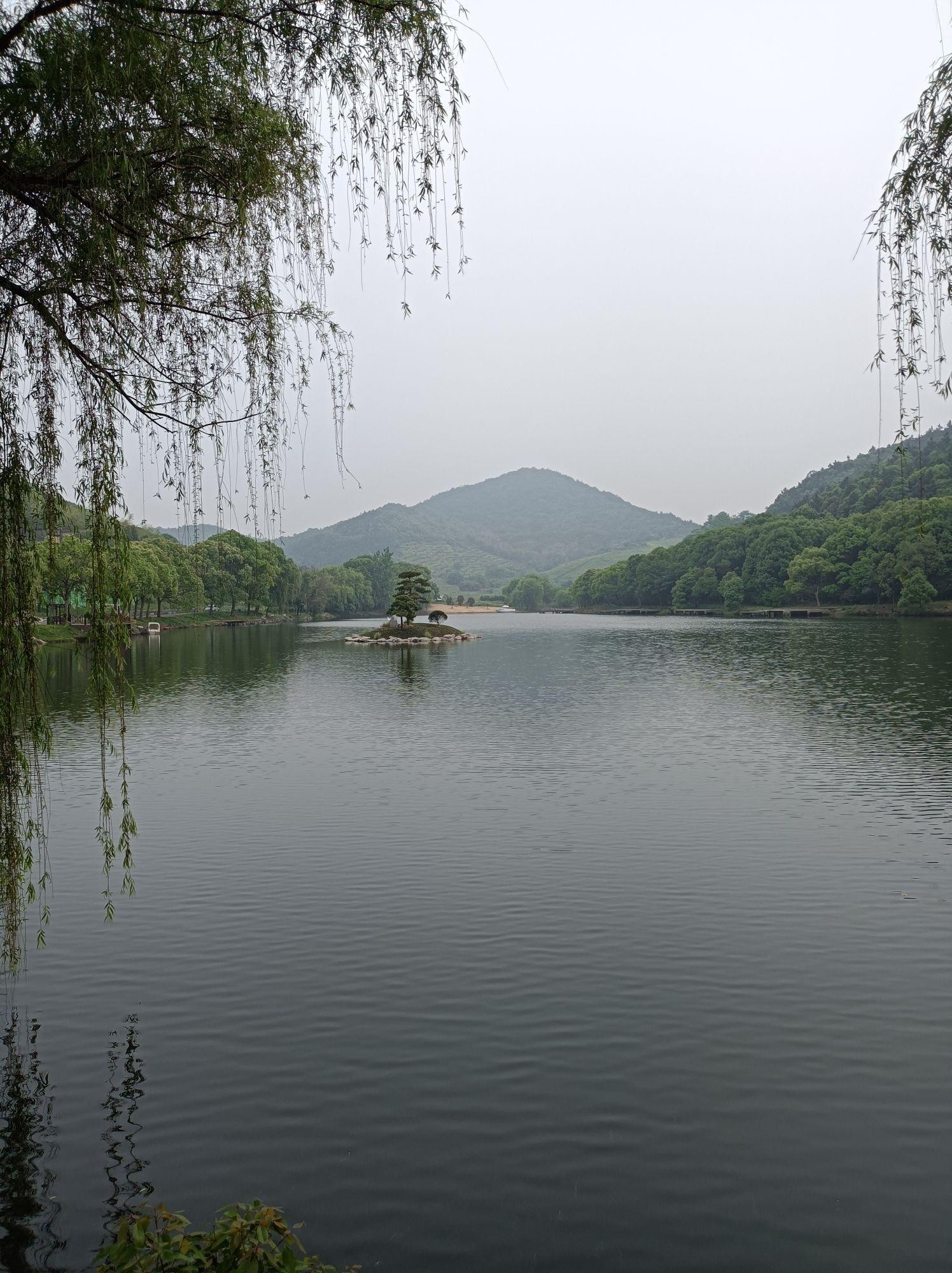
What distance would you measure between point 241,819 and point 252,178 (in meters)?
15.5

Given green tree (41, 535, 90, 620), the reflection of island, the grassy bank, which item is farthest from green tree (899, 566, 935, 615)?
green tree (41, 535, 90, 620)

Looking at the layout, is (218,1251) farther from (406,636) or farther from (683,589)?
(683,589)

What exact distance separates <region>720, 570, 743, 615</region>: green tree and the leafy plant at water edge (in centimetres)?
15037

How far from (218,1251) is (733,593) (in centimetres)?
15206

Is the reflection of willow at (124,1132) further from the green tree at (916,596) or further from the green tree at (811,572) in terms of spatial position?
the green tree at (811,572)

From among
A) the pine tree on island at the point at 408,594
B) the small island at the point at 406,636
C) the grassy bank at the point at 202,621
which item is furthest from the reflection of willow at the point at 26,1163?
the grassy bank at the point at 202,621

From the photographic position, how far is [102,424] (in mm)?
7219

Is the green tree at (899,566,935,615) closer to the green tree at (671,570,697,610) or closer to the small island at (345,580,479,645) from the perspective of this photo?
Answer: the green tree at (671,570,697,610)

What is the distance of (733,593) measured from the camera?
150 metres

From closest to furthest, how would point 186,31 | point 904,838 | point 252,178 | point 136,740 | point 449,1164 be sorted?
point 186,31, point 252,178, point 449,1164, point 904,838, point 136,740

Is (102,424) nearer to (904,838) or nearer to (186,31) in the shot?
(186,31)

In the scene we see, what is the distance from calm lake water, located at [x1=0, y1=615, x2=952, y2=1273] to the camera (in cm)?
705

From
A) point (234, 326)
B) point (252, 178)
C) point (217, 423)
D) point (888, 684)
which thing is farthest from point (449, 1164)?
point (888, 684)

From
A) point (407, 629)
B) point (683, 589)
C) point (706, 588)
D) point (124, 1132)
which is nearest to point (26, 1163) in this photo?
point (124, 1132)
